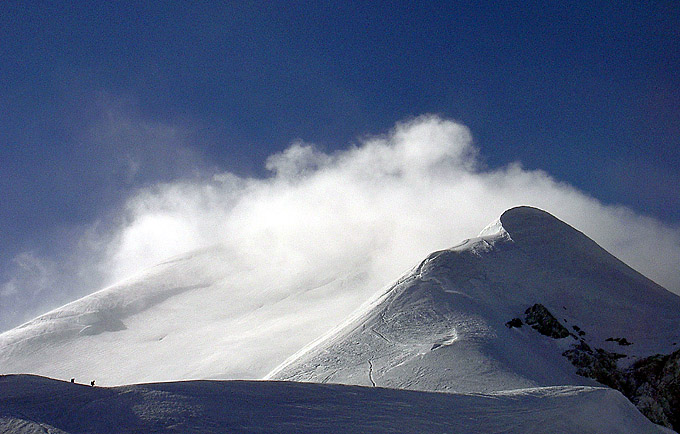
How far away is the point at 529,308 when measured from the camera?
2266 centimetres

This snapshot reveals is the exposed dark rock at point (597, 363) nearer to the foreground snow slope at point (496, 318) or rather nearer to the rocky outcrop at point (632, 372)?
the rocky outcrop at point (632, 372)

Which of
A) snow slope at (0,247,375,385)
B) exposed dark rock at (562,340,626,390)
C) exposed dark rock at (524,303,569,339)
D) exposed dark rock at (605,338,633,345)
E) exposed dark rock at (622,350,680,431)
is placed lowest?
exposed dark rock at (622,350,680,431)

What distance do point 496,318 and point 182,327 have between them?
31940mm

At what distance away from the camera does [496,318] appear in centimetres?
2134

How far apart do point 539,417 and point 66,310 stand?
50604 mm

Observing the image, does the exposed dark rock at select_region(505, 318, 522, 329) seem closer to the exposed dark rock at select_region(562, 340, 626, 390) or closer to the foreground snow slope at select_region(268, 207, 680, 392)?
the foreground snow slope at select_region(268, 207, 680, 392)

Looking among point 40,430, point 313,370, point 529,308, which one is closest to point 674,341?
point 529,308

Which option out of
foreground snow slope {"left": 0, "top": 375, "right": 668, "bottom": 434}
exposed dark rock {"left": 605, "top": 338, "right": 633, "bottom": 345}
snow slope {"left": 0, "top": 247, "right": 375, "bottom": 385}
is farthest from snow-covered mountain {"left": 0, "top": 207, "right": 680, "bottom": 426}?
foreground snow slope {"left": 0, "top": 375, "right": 668, "bottom": 434}

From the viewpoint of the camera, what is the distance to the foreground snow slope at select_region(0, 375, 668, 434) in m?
6.22

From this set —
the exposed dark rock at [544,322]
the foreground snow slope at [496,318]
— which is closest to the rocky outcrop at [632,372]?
the exposed dark rock at [544,322]

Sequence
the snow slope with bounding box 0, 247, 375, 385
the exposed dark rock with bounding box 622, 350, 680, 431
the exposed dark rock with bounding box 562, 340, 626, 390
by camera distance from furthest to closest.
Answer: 1. the snow slope with bounding box 0, 247, 375, 385
2. the exposed dark rock with bounding box 562, 340, 626, 390
3. the exposed dark rock with bounding box 622, 350, 680, 431

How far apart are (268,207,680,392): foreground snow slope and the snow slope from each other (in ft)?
35.4

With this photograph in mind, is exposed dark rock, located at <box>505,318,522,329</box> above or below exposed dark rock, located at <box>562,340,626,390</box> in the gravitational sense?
above

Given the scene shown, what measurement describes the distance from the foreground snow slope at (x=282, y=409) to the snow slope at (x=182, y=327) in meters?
22.0
